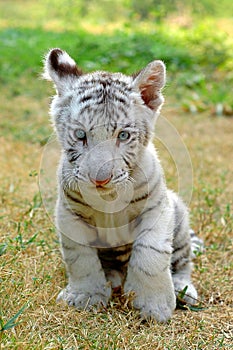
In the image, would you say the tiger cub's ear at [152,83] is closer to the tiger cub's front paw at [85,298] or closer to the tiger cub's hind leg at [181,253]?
the tiger cub's hind leg at [181,253]

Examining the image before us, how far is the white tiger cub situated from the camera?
331 centimetres

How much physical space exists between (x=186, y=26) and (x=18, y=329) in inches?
484

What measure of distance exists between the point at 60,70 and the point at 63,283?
1.36 m

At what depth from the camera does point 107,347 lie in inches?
117

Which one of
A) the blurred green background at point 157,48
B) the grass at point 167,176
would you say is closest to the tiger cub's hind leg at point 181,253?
the grass at point 167,176

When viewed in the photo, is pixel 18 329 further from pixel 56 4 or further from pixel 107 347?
pixel 56 4

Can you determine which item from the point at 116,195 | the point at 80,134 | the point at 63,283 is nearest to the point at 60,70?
the point at 80,134

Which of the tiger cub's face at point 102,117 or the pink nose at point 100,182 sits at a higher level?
the tiger cub's face at point 102,117

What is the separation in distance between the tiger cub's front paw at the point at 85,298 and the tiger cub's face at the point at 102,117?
2.25 feet

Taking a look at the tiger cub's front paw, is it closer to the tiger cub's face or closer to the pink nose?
the tiger cub's face

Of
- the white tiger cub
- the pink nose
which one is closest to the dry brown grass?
the white tiger cub

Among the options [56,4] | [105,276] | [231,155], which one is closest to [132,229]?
[105,276]

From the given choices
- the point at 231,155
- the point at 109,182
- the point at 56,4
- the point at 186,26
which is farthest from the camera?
the point at 56,4

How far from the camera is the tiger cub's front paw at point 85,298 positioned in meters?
3.54
